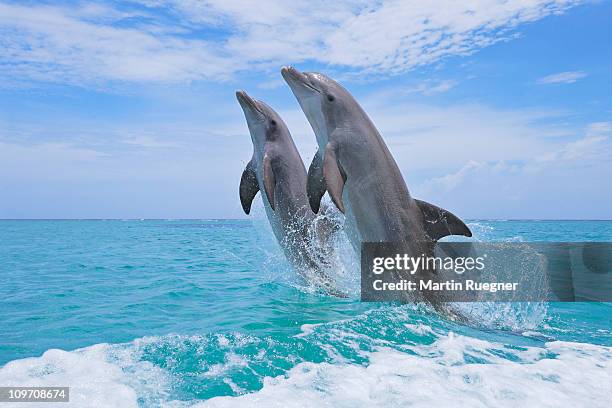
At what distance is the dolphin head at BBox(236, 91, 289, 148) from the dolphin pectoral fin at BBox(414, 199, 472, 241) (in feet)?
12.3

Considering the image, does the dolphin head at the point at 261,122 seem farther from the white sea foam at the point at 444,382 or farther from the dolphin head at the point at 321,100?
the white sea foam at the point at 444,382

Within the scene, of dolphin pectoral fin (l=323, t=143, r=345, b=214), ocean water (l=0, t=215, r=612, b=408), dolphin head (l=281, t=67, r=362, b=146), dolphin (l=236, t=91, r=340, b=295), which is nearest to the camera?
ocean water (l=0, t=215, r=612, b=408)

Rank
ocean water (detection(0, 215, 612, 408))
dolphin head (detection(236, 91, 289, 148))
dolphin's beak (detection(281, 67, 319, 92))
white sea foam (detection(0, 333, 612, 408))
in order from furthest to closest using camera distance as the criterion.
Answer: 1. dolphin head (detection(236, 91, 289, 148))
2. dolphin's beak (detection(281, 67, 319, 92))
3. ocean water (detection(0, 215, 612, 408))
4. white sea foam (detection(0, 333, 612, 408))

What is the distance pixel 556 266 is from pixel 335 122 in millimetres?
13674

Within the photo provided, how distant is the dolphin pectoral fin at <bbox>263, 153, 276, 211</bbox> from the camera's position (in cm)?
1035

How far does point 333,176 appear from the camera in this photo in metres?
8.56

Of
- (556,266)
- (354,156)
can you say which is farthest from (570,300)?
(556,266)

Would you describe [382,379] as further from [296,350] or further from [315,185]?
[315,185]

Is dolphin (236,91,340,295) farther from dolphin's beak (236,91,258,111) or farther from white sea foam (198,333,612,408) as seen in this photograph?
white sea foam (198,333,612,408)

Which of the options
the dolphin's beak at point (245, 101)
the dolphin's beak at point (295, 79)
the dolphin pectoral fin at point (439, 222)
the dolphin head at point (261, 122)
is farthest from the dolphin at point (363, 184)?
the dolphin's beak at point (245, 101)

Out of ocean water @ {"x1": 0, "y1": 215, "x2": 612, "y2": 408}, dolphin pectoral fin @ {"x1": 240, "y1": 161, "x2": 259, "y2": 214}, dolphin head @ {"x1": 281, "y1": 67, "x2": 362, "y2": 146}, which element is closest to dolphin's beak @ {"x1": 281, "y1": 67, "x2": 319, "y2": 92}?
dolphin head @ {"x1": 281, "y1": 67, "x2": 362, "y2": 146}

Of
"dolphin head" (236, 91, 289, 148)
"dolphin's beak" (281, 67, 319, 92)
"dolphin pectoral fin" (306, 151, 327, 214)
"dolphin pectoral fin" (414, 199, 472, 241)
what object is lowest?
"dolphin pectoral fin" (414, 199, 472, 241)

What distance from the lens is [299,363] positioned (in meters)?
6.04

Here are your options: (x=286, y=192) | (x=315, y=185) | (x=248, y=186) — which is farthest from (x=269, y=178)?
(x=315, y=185)
